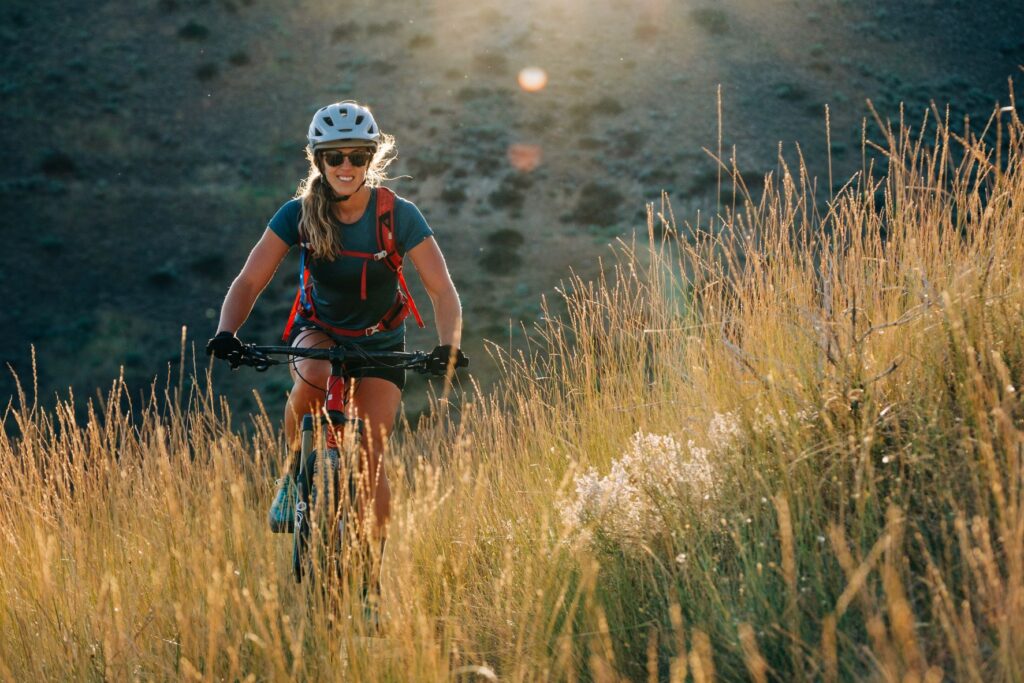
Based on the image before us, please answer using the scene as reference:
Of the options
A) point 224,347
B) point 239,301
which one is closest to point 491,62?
point 239,301

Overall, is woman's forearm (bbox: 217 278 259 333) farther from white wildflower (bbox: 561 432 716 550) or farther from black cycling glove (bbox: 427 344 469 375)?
white wildflower (bbox: 561 432 716 550)

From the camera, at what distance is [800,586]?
3227 millimetres

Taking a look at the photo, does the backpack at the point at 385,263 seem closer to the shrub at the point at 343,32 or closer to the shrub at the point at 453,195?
the shrub at the point at 453,195

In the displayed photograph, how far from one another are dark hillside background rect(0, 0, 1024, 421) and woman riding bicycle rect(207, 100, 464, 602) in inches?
1129

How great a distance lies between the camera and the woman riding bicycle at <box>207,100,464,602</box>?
4855 mm

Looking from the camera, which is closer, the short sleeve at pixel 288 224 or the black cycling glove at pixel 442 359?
the black cycling glove at pixel 442 359

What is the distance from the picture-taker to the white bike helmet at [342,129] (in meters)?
4.96

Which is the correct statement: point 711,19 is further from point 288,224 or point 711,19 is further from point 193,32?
point 288,224

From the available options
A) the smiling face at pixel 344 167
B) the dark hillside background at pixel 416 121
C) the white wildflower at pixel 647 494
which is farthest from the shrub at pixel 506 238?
the white wildflower at pixel 647 494

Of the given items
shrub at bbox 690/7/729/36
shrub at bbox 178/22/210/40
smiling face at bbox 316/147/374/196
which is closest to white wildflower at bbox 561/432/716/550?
smiling face at bbox 316/147/374/196

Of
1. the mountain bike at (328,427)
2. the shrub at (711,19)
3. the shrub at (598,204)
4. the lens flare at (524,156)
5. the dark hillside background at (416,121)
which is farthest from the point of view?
the shrub at (711,19)

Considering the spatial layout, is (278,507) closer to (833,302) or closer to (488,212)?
(833,302)

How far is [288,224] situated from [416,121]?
1793 inches

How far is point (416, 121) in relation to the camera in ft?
162
